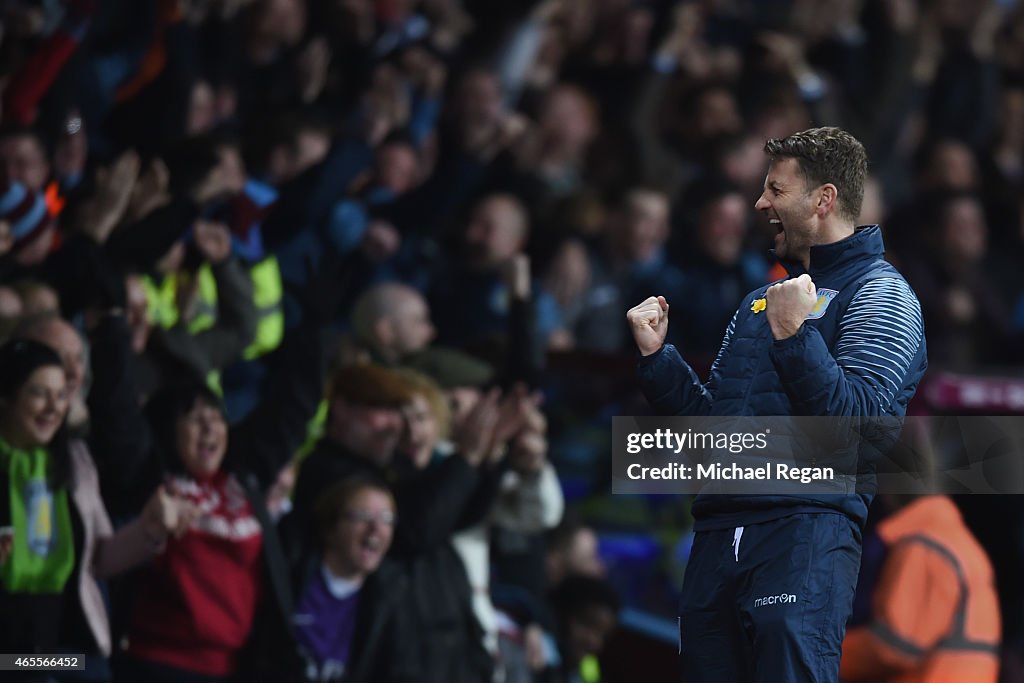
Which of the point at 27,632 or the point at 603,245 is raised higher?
the point at 603,245

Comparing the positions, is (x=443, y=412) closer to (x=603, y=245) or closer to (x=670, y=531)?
(x=670, y=531)

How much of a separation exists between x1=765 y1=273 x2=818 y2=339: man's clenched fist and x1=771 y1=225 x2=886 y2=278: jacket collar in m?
0.38

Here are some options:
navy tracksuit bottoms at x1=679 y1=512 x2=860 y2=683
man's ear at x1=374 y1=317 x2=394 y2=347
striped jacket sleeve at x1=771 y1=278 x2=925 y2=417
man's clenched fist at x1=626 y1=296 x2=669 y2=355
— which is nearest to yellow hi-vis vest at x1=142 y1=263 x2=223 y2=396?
man's ear at x1=374 y1=317 x2=394 y2=347

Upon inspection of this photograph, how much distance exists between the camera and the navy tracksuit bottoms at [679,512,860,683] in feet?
13.1

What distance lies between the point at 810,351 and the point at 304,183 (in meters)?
4.38

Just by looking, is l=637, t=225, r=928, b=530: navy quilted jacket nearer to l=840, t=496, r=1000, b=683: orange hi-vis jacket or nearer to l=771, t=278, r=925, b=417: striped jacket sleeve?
l=771, t=278, r=925, b=417: striped jacket sleeve

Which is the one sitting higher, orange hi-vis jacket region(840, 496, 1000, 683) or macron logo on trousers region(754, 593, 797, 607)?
orange hi-vis jacket region(840, 496, 1000, 683)

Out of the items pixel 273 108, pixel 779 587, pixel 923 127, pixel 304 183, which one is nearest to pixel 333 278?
pixel 304 183

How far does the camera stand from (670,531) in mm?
7719

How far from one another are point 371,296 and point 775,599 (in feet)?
12.4

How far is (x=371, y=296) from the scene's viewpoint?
7.51 meters

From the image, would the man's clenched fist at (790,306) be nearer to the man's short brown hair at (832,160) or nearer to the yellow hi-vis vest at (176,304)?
the man's short brown hair at (832,160)

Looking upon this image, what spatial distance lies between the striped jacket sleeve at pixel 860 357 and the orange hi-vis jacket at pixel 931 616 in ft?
7.22

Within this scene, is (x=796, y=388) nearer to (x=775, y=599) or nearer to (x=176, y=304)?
(x=775, y=599)
